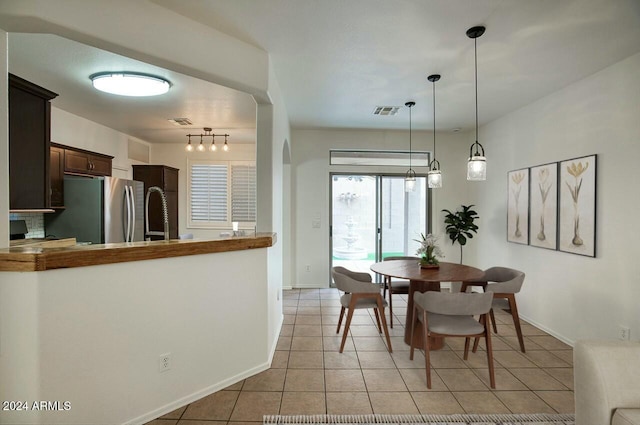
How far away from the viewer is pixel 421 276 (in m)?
2.98

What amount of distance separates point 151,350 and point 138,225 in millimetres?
3264

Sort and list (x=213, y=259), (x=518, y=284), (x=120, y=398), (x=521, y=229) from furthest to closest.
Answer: (x=521, y=229)
(x=518, y=284)
(x=213, y=259)
(x=120, y=398)

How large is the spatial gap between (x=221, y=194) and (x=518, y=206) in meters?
5.05

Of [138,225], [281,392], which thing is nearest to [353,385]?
[281,392]

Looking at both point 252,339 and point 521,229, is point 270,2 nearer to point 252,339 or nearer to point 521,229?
point 252,339

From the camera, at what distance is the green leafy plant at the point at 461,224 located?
499cm

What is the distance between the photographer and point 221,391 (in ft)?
7.93

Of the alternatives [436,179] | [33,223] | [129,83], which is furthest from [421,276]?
[33,223]

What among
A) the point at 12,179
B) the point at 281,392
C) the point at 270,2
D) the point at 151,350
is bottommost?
the point at 281,392

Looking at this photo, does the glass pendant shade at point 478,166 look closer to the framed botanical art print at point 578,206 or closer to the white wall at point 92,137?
the framed botanical art print at point 578,206

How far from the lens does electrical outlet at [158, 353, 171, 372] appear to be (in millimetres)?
2125

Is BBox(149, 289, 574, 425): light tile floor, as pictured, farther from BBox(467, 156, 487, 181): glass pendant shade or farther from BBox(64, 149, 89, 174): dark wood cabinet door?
BBox(64, 149, 89, 174): dark wood cabinet door

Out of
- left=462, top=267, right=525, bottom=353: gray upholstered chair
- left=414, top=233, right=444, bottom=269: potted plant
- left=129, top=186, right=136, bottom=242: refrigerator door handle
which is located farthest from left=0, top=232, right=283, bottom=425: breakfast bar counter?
left=129, top=186, right=136, bottom=242: refrigerator door handle

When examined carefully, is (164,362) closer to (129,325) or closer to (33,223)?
(129,325)
